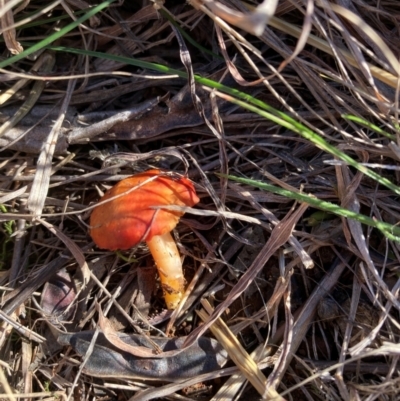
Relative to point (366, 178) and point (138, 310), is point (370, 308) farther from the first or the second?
point (138, 310)

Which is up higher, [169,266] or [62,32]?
[62,32]

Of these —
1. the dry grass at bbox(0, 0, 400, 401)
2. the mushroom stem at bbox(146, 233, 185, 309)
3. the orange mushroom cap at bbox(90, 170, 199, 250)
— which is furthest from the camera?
the mushroom stem at bbox(146, 233, 185, 309)

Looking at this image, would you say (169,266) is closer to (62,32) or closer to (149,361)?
(149,361)

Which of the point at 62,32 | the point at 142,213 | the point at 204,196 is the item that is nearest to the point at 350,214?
the point at 204,196

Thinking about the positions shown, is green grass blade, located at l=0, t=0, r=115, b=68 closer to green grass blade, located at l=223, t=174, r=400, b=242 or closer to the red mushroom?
the red mushroom

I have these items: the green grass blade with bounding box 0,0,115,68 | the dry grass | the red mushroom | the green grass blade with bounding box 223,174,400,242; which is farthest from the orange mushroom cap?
the green grass blade with bounding box 0,0,115,68

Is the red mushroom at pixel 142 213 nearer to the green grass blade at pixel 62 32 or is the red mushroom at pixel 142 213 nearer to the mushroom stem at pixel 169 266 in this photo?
the mushroom stem at pixel 169 266

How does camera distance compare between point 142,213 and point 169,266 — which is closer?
point 142,213

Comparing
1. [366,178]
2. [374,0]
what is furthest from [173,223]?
[374,0]
